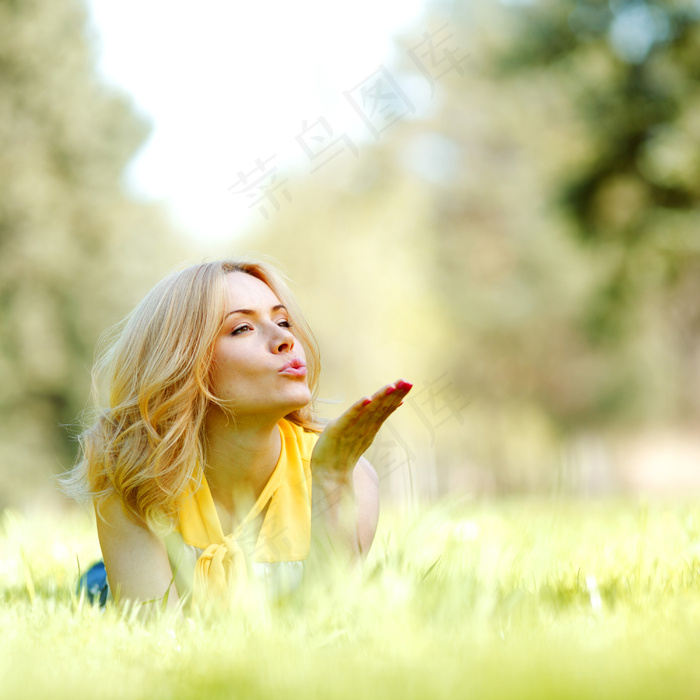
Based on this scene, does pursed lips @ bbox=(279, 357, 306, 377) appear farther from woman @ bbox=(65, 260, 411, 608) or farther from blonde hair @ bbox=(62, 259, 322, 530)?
blonde hair @ bbox=(62, 259, 322, 530)

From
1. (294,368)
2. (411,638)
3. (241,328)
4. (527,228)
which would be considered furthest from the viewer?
(527,228)

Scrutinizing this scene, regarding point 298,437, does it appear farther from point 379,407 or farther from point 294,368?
point 379,407

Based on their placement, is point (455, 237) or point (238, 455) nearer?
point (238, 455)

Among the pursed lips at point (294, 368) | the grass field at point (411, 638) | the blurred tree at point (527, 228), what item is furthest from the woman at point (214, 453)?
the blurred tree at point (527, 228)

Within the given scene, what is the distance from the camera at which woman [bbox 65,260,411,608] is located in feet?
7.84

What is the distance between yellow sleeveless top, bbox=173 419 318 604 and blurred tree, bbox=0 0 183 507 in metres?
12.6

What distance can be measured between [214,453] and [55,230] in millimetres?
13893

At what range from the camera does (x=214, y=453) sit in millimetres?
2740

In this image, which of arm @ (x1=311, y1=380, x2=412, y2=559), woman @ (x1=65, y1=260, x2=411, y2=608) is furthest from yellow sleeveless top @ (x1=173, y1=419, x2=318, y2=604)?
arm @ (x1=311, y1=380, x2=412, y2=559)

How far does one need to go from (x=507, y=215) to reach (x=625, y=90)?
13473 millimetres

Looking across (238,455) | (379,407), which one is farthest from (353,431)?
(238,455)

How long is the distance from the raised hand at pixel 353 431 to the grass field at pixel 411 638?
31 centimetres

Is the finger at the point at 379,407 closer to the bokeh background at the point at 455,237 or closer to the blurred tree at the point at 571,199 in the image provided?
the bokeh background at the point at 455,237

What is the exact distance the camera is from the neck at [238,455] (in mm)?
2654
